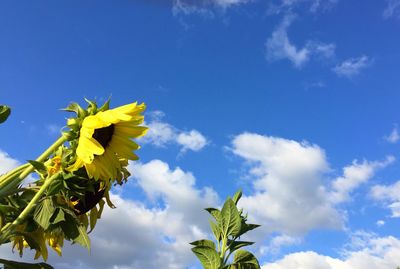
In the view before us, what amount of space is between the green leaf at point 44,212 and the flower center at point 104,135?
408 mm

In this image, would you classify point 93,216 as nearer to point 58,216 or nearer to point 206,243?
point 58,216

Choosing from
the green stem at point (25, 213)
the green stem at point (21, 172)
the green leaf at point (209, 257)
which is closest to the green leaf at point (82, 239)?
the green stem at point (25, 213)

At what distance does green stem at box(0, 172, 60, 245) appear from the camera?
205 centimetres

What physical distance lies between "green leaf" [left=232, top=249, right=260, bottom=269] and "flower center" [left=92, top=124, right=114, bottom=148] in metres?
1.32

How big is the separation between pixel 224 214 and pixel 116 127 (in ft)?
3.91

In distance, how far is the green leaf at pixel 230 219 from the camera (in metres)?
3.35

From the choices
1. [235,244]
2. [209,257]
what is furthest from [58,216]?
[235,244]

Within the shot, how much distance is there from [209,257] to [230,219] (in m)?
0.30

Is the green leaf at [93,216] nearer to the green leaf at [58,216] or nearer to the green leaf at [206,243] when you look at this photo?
the green leaf at [58,216]

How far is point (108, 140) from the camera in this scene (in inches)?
98.6

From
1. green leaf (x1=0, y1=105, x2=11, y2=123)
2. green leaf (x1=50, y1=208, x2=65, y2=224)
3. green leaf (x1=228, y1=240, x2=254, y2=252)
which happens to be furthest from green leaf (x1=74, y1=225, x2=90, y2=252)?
green leaf (x1=228, y1=240, x2=254, y2=252)

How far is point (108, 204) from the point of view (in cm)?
265

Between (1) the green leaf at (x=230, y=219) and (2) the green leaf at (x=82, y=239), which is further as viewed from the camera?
(1) the green leaf at (x=230, y=219)

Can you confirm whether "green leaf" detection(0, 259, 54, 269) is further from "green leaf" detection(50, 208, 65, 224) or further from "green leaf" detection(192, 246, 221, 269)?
"green leaf" detection(192, 246, 221, 269)
